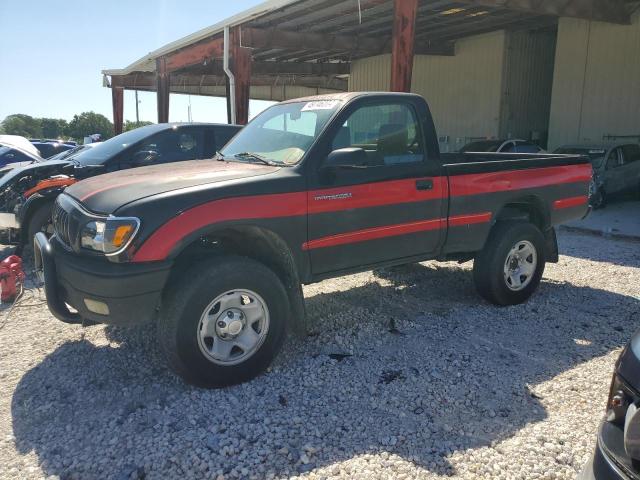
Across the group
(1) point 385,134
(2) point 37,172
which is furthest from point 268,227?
(2) point 37,172

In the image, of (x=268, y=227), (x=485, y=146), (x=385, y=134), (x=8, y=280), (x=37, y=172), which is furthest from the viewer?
(x=485, y=146)

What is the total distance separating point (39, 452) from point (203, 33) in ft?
47.6

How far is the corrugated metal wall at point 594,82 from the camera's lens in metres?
14.5

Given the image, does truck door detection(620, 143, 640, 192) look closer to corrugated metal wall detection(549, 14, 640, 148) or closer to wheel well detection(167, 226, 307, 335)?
corrugated metal wall detection(549, 14, 640, 148)

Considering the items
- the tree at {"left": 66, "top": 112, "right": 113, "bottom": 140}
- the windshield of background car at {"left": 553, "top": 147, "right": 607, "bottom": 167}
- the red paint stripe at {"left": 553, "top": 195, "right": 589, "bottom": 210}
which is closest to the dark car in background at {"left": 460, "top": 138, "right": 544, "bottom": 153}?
the windshield of background car at {"left": 553, "top": 147, "right": 607, "bottom": 167}

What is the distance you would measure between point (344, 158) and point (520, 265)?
8.40 feet

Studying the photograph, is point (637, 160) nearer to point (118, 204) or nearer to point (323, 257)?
point (323, 257)

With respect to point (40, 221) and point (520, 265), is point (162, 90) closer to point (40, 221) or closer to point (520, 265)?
point (40, 221)

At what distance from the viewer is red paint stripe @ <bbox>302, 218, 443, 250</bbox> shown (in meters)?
3.89

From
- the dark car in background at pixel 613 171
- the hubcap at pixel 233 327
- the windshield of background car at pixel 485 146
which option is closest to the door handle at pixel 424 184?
the hubcap at pixel 233 327

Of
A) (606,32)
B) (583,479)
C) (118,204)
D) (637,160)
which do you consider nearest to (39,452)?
(118,204)

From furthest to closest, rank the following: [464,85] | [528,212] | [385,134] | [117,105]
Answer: [117,105] < [464,85] < [528,212] < [385,134]

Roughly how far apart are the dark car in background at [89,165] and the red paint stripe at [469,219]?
410cm

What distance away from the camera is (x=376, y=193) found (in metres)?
4.09
